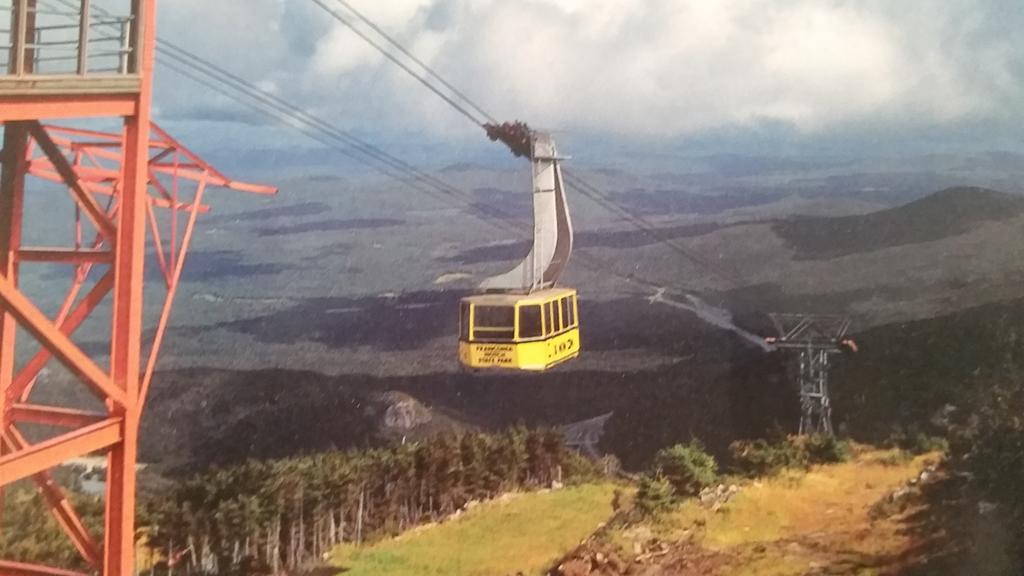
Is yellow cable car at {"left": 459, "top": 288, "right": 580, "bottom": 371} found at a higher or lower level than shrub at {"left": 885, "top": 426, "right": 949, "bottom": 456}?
higher

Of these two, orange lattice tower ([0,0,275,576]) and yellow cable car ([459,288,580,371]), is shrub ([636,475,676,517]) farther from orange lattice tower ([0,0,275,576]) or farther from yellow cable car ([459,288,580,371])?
orange lattice tower ([0,0,275,576])

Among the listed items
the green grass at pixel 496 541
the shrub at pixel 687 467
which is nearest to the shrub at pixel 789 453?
the shrub at pixel 687 467

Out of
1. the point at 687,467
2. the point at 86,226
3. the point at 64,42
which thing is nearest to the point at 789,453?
the point at 687,467

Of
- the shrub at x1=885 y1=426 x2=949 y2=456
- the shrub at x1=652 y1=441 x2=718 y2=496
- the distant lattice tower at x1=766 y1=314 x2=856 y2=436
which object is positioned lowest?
the shrub at x1=652 y1=441 x2=718 y2=496

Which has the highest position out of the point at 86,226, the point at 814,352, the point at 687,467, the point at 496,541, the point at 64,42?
the point at 64,42

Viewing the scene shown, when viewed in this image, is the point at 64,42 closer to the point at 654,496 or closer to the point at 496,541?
the point at 496,541

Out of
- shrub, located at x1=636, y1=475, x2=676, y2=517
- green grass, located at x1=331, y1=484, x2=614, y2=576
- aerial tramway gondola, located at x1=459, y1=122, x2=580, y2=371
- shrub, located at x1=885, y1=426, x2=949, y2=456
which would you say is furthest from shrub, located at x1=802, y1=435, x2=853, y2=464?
aerial tramway gondola, located at x1=459, y1=122, x2=580, y2=371
